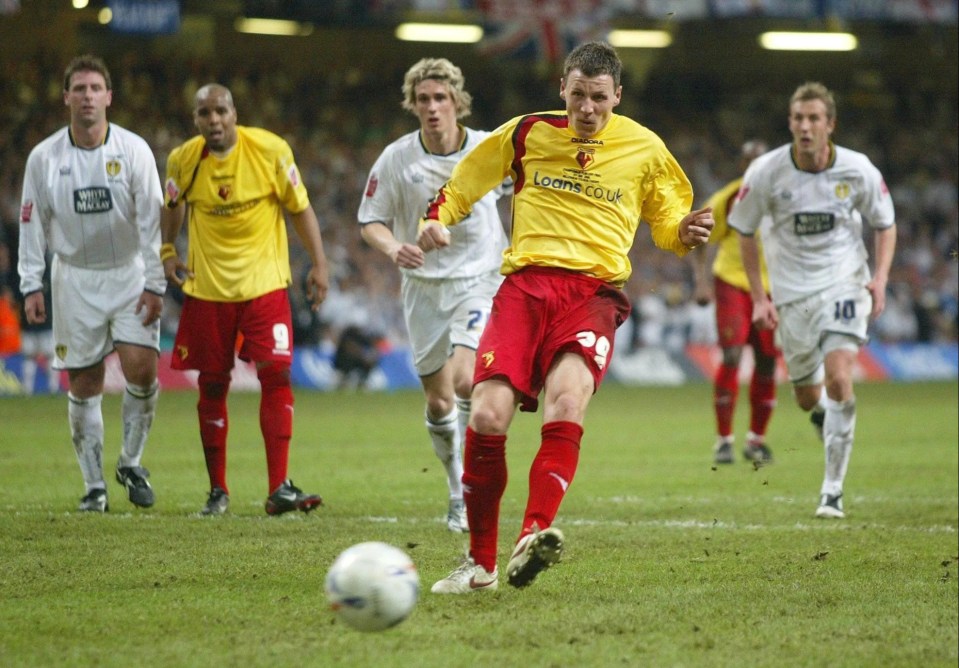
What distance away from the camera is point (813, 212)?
361 inches

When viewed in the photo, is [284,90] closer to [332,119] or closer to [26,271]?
[332,119]

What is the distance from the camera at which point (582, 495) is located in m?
9.52

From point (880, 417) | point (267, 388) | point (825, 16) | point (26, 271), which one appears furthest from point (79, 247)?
point (825, 16)

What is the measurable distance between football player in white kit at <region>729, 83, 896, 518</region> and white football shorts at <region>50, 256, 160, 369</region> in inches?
152

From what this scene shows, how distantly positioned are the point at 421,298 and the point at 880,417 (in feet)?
32.6

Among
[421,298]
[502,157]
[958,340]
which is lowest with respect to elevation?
[958,340]

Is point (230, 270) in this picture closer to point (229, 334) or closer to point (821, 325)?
point (229, 334)

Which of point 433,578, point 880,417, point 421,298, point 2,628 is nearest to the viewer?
point 2,628

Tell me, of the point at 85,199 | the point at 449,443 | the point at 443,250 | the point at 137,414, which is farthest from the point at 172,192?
the point at 449,443

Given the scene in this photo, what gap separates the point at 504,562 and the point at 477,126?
24391 millimetres

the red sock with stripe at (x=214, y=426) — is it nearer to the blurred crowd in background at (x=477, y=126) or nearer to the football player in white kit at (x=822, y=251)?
the football player in white kit at (x=822, y=251)

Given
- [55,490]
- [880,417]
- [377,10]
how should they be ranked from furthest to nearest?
[377,10] → [880,417] → [55,490]

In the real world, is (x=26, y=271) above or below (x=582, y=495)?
above

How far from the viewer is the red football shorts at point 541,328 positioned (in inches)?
227
